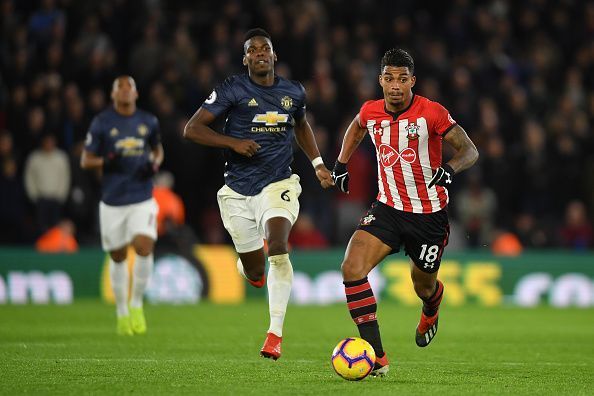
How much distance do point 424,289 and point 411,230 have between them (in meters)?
0.93

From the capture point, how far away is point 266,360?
8992mm

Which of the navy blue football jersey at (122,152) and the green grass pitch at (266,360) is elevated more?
the navy blue football jersey at (122,152)

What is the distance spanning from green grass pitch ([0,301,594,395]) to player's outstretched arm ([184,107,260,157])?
1.66 meters

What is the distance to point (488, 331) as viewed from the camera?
1279cm

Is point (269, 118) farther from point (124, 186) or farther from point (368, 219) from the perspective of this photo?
point (124, 186)

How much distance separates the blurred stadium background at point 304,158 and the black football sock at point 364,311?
522 centimetres

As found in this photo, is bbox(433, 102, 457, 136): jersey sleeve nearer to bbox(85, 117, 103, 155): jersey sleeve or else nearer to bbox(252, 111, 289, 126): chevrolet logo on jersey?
bbox(252, 111, 289, 126): chevrolet logo on jersey

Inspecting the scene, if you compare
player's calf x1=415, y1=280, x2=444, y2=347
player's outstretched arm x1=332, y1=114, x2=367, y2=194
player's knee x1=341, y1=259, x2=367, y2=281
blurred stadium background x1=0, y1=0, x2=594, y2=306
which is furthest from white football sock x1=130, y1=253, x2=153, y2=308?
blurred stadium background x1=0, y1=0, x2=594, y2=306

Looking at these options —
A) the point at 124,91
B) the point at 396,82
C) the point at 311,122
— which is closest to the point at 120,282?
the point at 124,91

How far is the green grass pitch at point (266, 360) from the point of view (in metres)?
7.38

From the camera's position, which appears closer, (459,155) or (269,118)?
(459,155)

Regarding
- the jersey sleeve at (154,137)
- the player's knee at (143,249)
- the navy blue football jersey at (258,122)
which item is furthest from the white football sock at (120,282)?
the navy blue football jersey at (258,122)

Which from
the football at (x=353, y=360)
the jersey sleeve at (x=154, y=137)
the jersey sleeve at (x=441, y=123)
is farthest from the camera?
the jersey sleeve at (x=154, y=137)

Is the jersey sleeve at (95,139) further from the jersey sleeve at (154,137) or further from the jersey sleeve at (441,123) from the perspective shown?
the jersey sleeve at (441,123)
